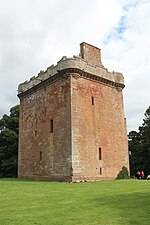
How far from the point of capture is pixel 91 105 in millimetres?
23828

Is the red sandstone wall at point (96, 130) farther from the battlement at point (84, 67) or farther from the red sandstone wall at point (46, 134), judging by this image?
the battlement at point (84, 67)

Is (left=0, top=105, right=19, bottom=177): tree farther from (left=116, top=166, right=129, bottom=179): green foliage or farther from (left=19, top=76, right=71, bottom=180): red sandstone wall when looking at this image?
(left=116, top=166, right=129, bottom=179): green foliage

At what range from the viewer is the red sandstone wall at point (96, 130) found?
858 inches

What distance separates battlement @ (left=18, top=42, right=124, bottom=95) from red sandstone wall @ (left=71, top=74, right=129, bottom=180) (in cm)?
101

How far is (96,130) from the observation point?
929 inches

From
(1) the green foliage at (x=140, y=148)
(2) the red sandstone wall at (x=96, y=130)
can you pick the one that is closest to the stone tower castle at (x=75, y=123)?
(2) the red sandstone wall at (x=96, y=130)

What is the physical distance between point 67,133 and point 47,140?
312 centimetres

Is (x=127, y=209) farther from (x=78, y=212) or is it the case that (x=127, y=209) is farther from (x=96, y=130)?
(x=96, y=130)

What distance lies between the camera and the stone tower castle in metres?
21.9

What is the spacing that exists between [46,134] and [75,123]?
3839mm

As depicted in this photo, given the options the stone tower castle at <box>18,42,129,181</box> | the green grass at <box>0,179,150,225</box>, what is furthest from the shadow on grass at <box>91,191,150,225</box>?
the stone tower castle at <box>18,42,129,181</box>

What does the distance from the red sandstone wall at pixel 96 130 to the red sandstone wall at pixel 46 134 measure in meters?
0.73

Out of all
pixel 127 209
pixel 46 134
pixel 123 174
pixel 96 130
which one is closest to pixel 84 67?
pixel 96 130

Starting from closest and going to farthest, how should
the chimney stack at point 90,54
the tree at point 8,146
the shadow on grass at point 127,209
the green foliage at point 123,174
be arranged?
the shadow on grass at point 127,209
the green foliage at point 123,174
the chimney stack at point 90,54
the tree at point 8,146
